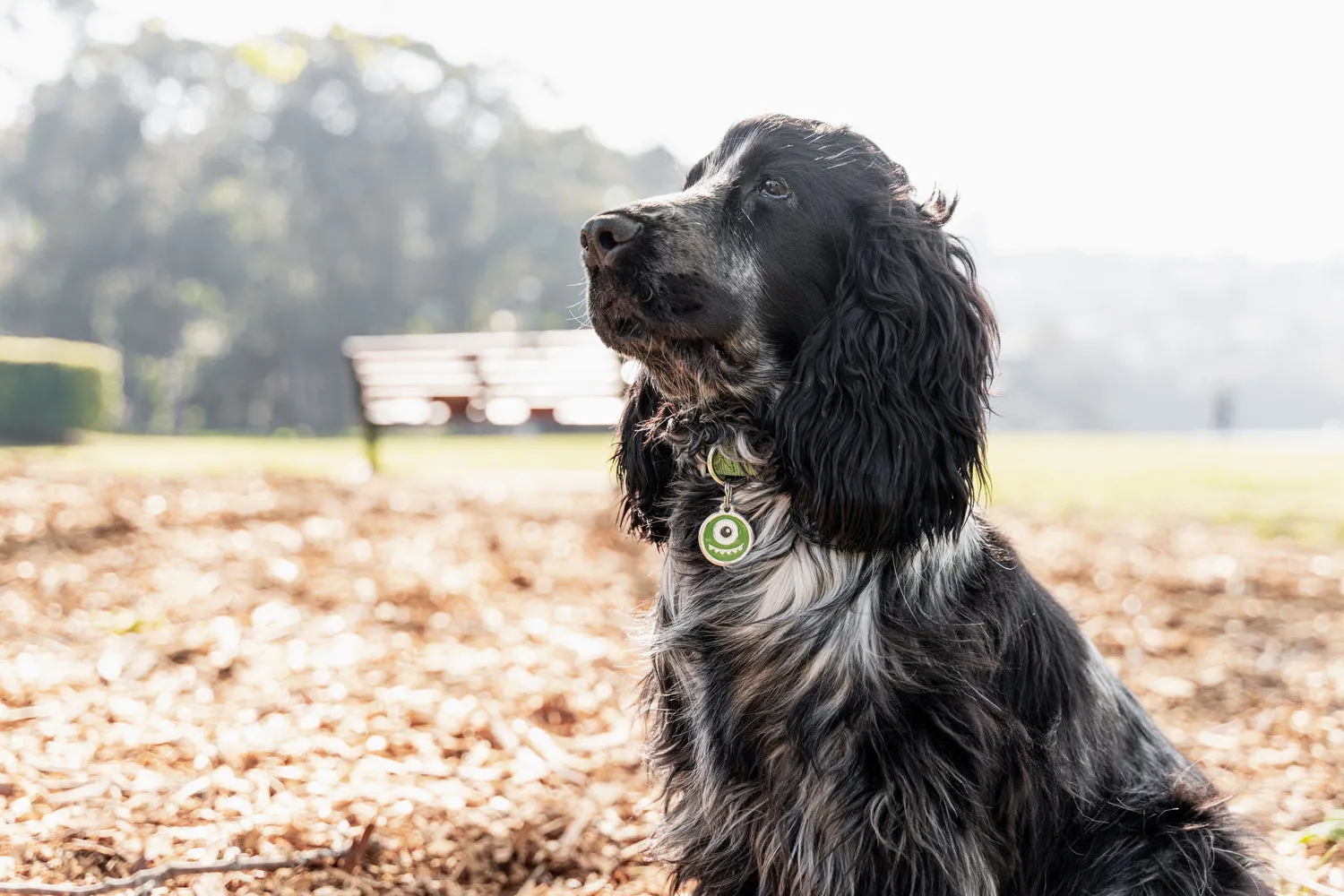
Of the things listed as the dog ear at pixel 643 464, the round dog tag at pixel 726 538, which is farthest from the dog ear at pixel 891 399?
the dog ear at pixel 643 464

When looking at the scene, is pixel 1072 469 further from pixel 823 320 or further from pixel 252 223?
pixel 252 223

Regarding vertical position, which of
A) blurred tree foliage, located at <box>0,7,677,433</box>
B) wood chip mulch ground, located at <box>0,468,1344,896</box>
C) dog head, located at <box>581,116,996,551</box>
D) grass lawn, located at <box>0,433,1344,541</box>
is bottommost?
wood chip mulch ground, located at <box>0,468,1344,896</box>

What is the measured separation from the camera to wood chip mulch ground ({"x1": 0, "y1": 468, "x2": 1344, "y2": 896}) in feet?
10.0

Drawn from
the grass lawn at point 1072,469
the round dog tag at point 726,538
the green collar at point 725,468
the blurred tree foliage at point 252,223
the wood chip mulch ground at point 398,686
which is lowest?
the wood chip mulch ground at point 398,686

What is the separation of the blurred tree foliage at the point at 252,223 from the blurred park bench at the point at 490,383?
1090 inches

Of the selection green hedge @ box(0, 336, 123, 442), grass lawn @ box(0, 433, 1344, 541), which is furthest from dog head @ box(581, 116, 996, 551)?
green hedge @ box(0, 336, 123, 442)

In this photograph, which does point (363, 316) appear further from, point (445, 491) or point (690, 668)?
point (690, 668)

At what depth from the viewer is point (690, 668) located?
8.38ft

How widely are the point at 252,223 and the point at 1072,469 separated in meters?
35.2

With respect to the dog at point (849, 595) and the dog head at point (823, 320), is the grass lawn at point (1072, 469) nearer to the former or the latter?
the dog at point (849, 595)

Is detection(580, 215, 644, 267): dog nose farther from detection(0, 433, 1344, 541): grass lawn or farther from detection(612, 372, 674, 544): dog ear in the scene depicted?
detection(0, 433, 1344, 541): grass lawn

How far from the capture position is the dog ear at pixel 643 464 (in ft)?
9.36

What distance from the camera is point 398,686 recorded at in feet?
14.6

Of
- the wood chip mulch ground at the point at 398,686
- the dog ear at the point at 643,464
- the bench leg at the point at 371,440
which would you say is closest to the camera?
the dog ear at the point at 643,464
